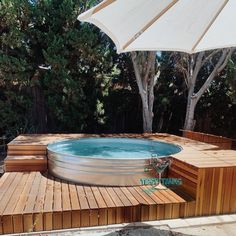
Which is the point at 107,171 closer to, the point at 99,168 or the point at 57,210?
the point at 99,168

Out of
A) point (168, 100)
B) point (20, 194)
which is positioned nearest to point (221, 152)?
point (20, 194)

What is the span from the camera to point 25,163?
550 cm

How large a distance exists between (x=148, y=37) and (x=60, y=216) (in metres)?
2.53

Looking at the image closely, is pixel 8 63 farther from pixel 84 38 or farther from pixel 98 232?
pixel 98 232

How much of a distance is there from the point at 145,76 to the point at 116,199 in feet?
18.6

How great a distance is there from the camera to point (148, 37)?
3.07m

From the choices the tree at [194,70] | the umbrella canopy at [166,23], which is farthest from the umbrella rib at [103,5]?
the tree at [194,70]

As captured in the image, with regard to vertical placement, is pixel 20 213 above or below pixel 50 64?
below

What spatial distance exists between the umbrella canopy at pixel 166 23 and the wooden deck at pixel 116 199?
1917 mm

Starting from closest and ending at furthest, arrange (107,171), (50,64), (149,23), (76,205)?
1. (149,23)
2. (76,205)
3. (107,171)
4. (50,64)

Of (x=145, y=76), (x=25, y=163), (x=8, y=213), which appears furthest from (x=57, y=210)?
(x=145, y=76)

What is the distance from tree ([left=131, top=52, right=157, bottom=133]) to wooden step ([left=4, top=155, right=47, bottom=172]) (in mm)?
4475

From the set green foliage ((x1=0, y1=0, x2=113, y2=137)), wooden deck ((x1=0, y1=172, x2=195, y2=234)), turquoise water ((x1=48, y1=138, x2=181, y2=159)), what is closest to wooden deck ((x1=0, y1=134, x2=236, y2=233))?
wooden deck ((x1=0, y1=172, x2=195, y2=234))

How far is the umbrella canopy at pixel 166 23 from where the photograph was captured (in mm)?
2637
